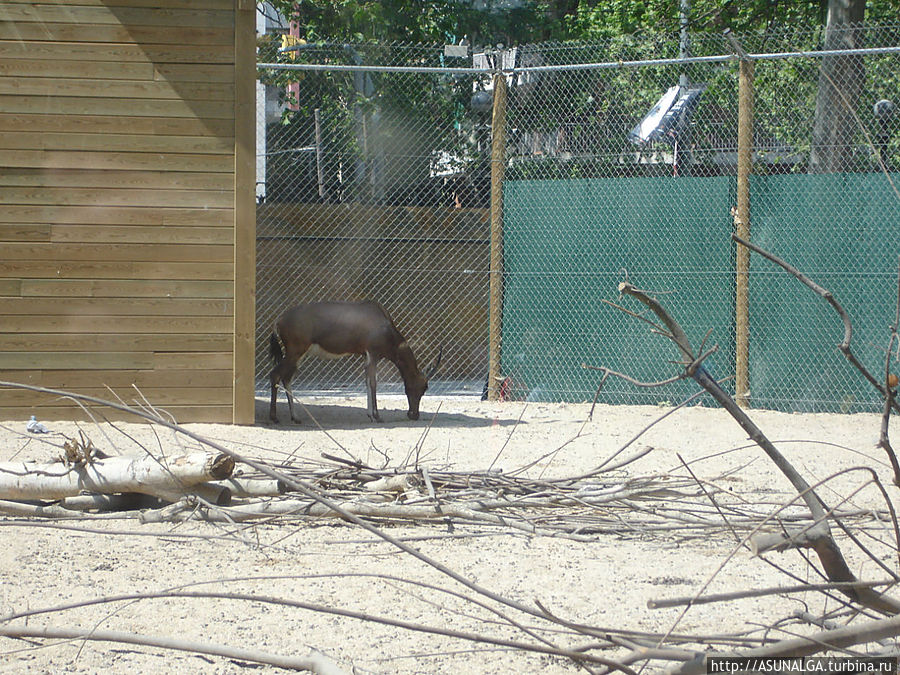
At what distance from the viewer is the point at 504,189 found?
10.2 m

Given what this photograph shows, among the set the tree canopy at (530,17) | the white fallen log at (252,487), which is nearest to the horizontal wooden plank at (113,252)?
the white fallen log at (252,487)

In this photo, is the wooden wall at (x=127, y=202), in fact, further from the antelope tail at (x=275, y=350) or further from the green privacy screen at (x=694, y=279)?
the green privacy screen at (x=694, y=279)

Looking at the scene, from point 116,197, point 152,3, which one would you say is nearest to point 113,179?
point 116,197

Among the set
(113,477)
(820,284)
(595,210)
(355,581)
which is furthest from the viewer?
(595,210)

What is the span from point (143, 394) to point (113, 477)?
127 inches

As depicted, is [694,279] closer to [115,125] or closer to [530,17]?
[115,125]

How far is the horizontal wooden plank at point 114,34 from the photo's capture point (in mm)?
7680

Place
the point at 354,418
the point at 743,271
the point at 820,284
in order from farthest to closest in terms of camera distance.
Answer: the point at 354,418 → the point at 743,271 → the point at 820,284

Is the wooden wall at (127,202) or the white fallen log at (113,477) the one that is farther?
the wooden wall at (127,202)

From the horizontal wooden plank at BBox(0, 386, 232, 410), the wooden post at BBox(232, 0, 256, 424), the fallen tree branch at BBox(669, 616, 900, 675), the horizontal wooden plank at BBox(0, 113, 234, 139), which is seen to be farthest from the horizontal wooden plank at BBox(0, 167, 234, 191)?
the fallen tree branch at BBox(669, 616, 900, 675)

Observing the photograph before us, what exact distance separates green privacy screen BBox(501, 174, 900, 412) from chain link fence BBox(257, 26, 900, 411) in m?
0.02

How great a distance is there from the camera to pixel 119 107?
782 cm

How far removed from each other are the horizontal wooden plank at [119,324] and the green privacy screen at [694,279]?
3.35m

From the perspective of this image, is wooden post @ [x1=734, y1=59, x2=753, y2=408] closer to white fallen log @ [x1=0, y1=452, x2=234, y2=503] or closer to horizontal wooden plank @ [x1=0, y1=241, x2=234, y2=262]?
horizontal wooden plank @ [x1=0, y1=241, x2=234, y2=262]
